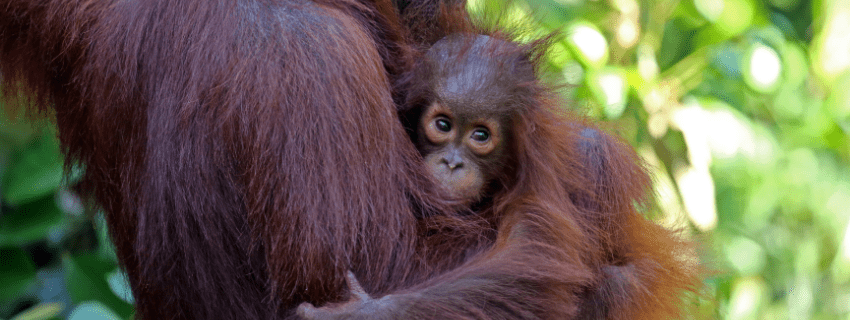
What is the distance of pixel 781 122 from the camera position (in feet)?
10.0

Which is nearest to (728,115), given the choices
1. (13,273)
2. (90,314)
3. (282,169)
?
(282,169)

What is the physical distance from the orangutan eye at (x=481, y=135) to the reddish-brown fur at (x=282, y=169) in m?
0.08

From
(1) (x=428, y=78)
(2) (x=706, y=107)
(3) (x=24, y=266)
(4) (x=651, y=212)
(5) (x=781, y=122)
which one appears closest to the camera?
(1) (x=428, y=78)

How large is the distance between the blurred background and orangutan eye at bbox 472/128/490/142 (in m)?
0.49

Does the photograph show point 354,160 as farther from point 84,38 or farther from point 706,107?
point 706,107

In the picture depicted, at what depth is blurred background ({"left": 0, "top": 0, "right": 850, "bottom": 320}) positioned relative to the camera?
7.45 ft

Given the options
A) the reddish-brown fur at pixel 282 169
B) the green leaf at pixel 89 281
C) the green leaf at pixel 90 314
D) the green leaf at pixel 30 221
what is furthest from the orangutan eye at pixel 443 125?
the green leaf at pixel 30 221

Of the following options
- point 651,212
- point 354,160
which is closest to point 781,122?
point 651,212

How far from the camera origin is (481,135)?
5.04 ft

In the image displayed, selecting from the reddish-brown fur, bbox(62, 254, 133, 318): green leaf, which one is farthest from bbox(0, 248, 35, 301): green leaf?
the reddish-brown fur

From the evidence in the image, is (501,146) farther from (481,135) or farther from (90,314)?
(90,314)

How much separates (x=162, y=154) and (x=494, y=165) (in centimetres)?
60

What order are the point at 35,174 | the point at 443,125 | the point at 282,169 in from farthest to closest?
the point at 35,174 < the point at 443,125 < the point at 282,169

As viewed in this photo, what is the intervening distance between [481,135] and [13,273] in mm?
2020
